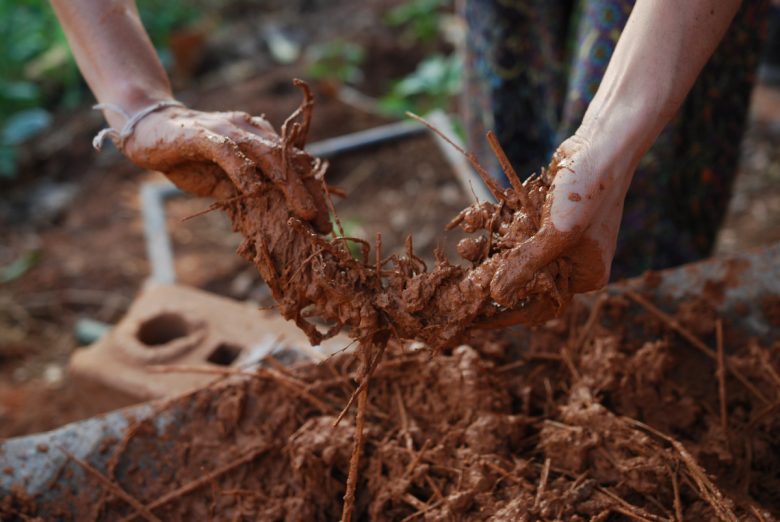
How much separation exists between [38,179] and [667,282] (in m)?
3.90

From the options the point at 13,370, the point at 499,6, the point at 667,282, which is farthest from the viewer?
the point at 13,370

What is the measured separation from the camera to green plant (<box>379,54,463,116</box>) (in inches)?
173

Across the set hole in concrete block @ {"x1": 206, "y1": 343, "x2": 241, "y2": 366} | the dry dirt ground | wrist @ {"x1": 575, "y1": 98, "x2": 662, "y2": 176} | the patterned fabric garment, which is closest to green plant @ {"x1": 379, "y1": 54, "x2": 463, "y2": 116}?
the dry dirt ground

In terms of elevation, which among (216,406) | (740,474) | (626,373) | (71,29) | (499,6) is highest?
(71,29)

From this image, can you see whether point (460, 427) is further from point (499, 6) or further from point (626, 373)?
point (499, 6)

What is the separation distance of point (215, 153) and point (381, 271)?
359 millimetres

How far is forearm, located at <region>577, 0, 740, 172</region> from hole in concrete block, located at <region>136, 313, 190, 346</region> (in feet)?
4.92

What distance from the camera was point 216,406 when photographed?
168cm

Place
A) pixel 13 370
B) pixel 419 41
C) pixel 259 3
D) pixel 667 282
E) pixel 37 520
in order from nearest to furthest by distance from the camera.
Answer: pixel 37 520, pixel 667 282, pixel 13 370, pixel 419 41, pixel 259 3

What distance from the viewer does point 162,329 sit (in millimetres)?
2297

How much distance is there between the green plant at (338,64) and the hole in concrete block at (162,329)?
2.84 m

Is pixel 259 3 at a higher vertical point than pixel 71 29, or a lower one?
lower

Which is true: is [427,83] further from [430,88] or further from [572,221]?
[572,221]

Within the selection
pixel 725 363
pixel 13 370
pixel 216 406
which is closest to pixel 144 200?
pixel 13 370
